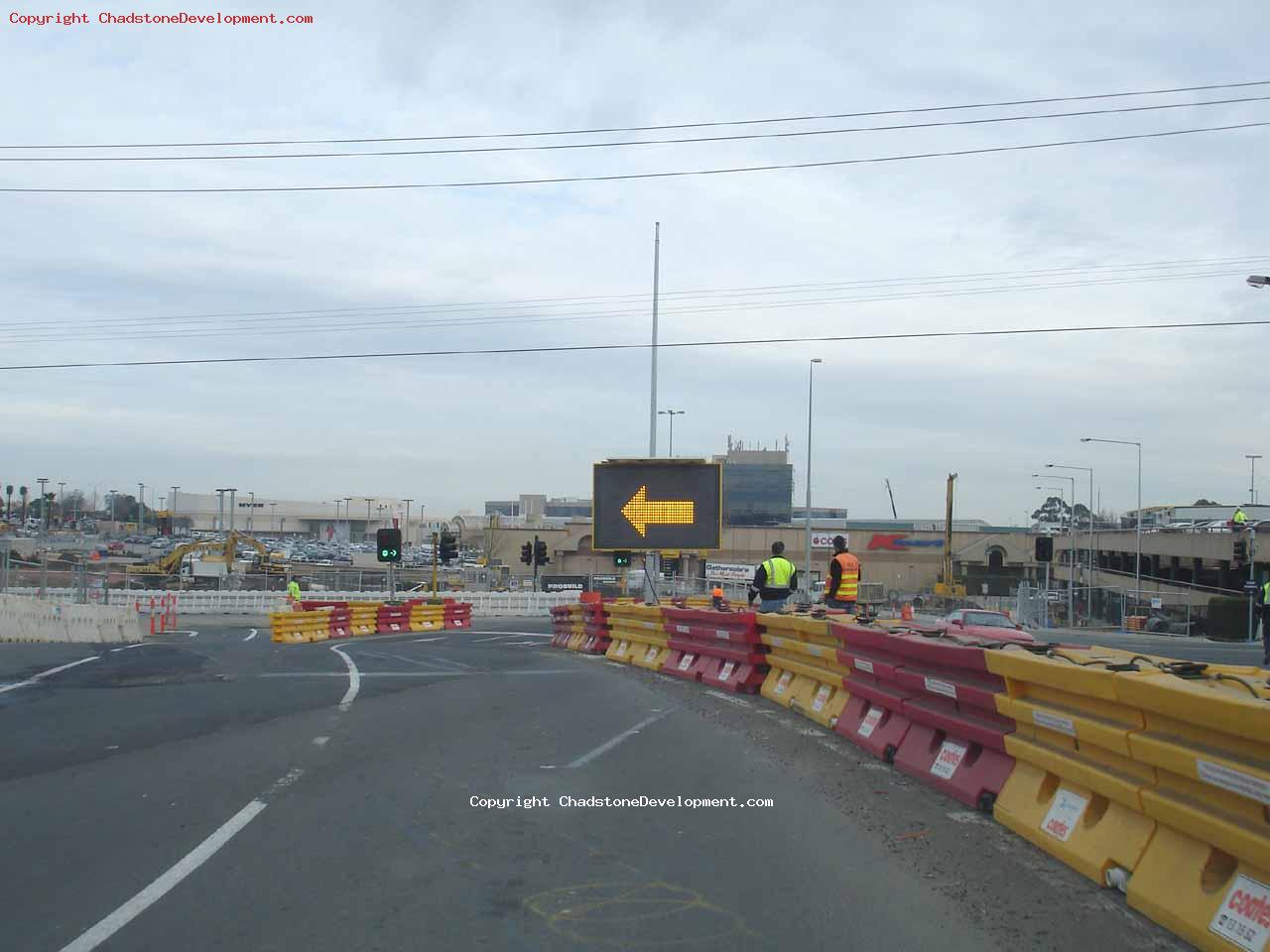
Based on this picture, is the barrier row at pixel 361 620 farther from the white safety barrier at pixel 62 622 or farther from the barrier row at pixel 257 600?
the barrier row at pixel 257 600

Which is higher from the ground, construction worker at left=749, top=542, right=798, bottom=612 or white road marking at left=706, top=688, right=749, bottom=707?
construction worker at left=749, top=542, right=798, bottom=612

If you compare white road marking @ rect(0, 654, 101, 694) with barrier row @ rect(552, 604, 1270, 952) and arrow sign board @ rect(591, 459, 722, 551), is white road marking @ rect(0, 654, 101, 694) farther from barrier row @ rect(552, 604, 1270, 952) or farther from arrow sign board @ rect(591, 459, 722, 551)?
barrier row @ rect(552, 604, 1270, 952)

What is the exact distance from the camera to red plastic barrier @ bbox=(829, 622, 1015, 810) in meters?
6.96

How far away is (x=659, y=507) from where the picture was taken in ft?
65.8

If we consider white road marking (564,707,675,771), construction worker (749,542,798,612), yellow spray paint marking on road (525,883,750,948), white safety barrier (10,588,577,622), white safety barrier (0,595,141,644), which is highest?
construction worker (749,542,798,612)

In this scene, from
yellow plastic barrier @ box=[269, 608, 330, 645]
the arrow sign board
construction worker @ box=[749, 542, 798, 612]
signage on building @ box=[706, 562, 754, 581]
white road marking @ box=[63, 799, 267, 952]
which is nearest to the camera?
white road marking @ box=[63, 799, 267, 952]

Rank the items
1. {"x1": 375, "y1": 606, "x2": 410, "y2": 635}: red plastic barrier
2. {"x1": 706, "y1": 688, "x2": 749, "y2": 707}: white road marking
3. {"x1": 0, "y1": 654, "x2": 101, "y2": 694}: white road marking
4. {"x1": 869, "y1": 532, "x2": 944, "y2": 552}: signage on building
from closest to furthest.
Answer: {"x1": 706, "y1": 688, "x2": 749, "y2": 707}: white road marking < {"x1": 0, "y1": 654, "x2": 101, "y2": 694}: white road marking < {"x1": 375, "y1": 606, "x2": 410, "y2": 635}: red plastic barrier < {"x1": 869, "y1": 532, "x2": 944, "y2": 552}: signage on building

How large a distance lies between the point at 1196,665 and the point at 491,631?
2994 cm

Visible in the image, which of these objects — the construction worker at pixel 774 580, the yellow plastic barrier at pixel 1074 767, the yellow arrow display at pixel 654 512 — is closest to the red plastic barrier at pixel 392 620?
the yellow arrow display at pixel 654 512

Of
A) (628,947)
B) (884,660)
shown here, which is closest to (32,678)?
(884,660)

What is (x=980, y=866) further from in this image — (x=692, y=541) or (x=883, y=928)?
(x=692, y=541)

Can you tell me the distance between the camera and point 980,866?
5.75 m

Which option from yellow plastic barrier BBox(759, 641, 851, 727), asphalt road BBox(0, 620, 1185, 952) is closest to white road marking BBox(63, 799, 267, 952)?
asphalt road BBox(0, 620, 1185, 952)

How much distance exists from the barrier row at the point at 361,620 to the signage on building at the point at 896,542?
97.8 ft
